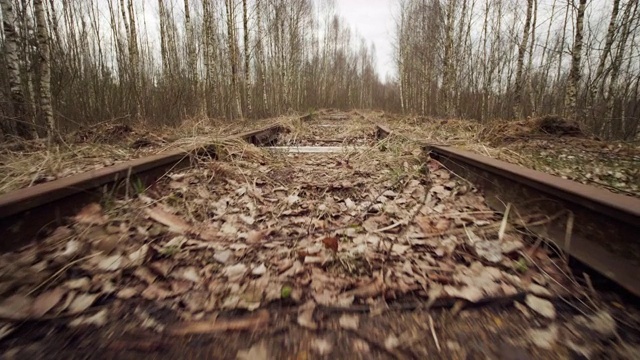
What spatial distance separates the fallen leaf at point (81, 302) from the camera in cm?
118

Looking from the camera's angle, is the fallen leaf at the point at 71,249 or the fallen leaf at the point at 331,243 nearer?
the fallen leaf at the point at 71,249

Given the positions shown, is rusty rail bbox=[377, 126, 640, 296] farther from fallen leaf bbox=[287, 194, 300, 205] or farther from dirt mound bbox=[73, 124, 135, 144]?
dirt mound bbox=[73, 124, 135, 144]

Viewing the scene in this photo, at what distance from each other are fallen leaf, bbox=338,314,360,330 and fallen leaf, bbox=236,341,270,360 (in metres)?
0.29

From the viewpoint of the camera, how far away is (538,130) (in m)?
4.91

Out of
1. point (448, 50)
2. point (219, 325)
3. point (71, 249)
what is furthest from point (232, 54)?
point (219, 325)

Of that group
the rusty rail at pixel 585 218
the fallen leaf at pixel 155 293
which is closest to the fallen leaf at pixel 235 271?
the fallen leaf at pixel 155 293

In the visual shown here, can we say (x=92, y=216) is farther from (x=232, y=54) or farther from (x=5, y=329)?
(x=232, y=54)

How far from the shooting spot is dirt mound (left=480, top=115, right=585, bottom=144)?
15.5 ft

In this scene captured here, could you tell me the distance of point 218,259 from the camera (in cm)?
158

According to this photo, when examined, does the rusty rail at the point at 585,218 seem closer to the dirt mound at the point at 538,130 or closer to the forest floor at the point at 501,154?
the forest floor at the point at 501,154

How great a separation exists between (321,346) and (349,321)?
160 mm

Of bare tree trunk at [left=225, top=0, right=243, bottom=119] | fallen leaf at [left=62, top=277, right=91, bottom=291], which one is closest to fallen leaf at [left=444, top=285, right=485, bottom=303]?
fallen leaf at [left=62, top=277, right=91, bottom=291]

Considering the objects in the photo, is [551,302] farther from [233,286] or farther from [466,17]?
[466,17]

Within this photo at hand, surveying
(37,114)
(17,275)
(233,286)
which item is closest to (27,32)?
(37,114)
